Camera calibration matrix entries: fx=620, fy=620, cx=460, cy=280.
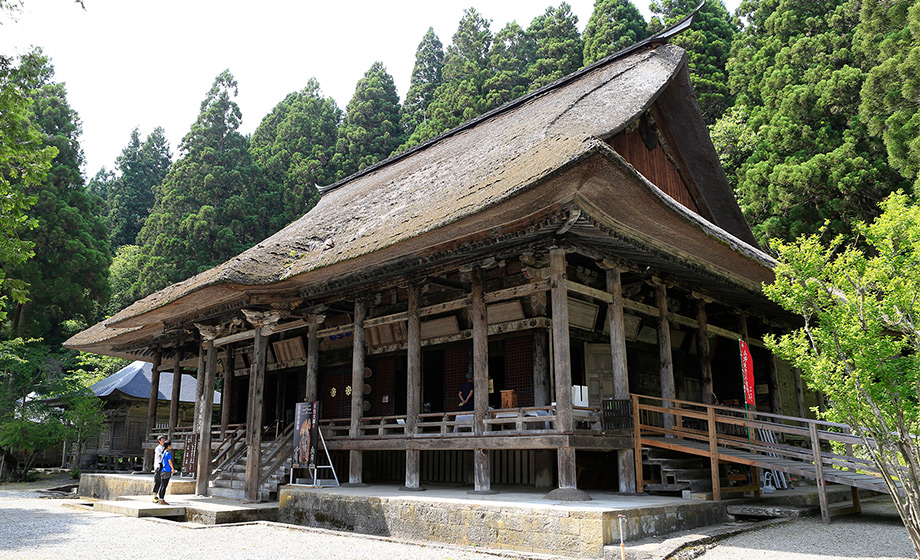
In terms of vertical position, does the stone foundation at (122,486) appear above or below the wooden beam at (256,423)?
below

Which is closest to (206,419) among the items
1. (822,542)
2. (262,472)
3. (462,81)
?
(262,472)

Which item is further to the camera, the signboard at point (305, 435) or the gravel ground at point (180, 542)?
the signboard at point (305, 435)

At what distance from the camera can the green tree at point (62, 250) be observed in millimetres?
26375

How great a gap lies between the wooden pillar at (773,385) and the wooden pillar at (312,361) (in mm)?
9843

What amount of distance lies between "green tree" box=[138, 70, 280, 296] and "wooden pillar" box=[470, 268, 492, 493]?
25612 mm

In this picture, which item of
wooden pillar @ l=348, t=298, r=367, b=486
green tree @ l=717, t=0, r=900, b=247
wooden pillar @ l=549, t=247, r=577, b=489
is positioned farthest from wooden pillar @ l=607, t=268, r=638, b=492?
green tree @ l=717, t=0, r=900, b=247

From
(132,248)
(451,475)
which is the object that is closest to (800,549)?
(451,475)

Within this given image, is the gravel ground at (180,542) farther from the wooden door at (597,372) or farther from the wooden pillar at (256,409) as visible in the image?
the wooden door at (597,372)

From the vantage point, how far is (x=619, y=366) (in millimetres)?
9031

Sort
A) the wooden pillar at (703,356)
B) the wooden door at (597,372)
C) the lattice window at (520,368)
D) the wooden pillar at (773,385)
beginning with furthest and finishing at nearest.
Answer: the wooden pillar at (773,385) < the wooden door at (597,372) < the wooden pillar at (703,356) < the lattice window at (520,368)

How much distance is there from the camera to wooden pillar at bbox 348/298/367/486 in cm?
1087

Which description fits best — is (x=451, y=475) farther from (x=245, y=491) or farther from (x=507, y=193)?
(x=507, y=193)

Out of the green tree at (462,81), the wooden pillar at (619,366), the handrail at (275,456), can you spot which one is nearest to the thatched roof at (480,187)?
the wooden pillar at (619,366)

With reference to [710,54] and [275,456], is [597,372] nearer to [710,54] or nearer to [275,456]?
A: [275,456]
